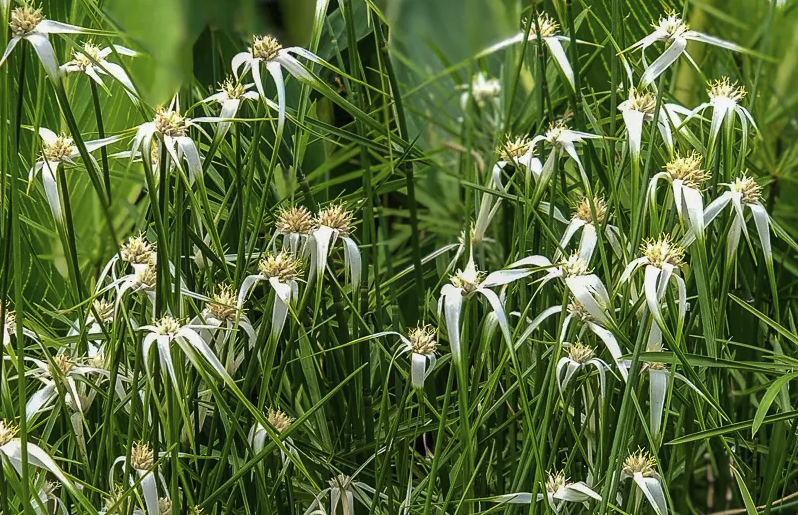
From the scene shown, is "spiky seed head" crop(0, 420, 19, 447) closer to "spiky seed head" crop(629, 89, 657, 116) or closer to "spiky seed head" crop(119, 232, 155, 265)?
"spiky seed head" crop(119, 232, 155, 265)

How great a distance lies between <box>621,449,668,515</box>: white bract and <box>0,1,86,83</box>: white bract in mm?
248

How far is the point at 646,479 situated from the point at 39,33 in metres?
0.27

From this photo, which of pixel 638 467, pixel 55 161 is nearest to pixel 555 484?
pixel 638 467

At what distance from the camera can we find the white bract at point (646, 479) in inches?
12.6

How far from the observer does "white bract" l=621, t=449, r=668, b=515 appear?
0.32m

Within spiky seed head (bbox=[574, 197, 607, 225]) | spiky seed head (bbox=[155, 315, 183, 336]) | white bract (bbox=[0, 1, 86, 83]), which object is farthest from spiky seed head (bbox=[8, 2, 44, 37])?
spiky seed head (bbox=[574, 197, 607, 225])

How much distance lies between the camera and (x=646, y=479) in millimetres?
327

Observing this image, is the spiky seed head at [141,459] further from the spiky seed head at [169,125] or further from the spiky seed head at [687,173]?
the spiky seed head at [687,173]

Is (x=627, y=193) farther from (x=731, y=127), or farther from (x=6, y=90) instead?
A: (x=6, y=90)

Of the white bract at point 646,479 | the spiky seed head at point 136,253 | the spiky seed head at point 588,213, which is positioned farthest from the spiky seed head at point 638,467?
the spiky seed head at point 136,253

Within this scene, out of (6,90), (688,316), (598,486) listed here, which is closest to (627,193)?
(688,316)

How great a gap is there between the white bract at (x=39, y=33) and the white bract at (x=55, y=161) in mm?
48

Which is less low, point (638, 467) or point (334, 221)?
point (334, 221)

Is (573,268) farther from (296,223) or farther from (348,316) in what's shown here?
(348,316)
